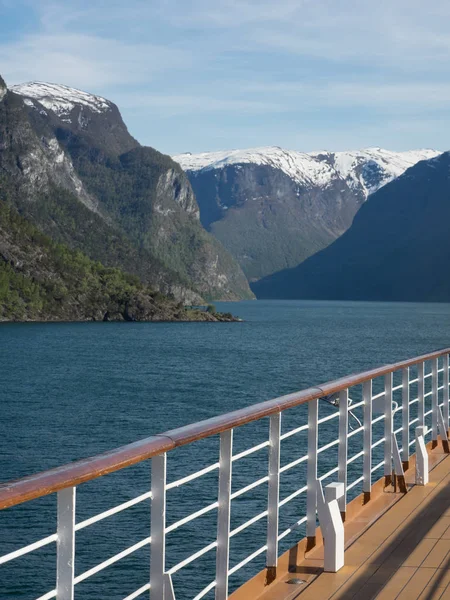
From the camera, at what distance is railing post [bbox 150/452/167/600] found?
145 inches

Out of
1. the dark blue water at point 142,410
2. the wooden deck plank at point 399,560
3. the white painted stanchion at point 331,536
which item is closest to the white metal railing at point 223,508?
the white painted stanchion at point 331,536

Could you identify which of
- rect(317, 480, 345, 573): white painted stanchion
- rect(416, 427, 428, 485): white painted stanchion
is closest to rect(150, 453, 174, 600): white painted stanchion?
rect(317, 480, 345, 573): white painted stanchion

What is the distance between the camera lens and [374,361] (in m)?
61.8

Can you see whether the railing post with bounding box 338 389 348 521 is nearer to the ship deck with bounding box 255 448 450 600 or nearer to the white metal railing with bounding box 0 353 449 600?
the white metal railing with bounding box 0 353 449 600

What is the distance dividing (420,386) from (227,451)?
492cm

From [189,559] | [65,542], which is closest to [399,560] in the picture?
[189,559]

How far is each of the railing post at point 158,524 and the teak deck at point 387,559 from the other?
3.27 feet

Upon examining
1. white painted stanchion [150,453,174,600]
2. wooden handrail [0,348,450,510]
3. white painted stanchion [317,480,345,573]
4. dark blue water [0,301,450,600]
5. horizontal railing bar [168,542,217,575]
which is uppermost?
wooden handrail [0,348,450,510]

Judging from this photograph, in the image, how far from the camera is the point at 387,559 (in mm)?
5535

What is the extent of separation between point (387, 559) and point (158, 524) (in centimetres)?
228

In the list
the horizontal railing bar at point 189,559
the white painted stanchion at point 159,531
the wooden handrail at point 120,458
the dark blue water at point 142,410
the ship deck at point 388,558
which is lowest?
the dark blue water at point 142,410

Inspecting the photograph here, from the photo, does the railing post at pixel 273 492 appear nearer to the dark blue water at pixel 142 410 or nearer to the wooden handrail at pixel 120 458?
the wooden handrail at pixel 120 458

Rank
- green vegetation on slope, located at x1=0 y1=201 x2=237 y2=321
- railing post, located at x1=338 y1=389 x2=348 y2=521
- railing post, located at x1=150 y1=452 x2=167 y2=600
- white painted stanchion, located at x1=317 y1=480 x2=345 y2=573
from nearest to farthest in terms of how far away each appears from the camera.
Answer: railing post, located at x1=150 y1=452 x2=167 y2=600, white painted stanchion, located at x1=317 y1=480 x2=345 y2=573, railing post, located at x1=338 y1=389 x2=348 y2=521, green vegetation on slope, located at x1=0 y1=201 x2=237 y2=321

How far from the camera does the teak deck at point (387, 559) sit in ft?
16.1
